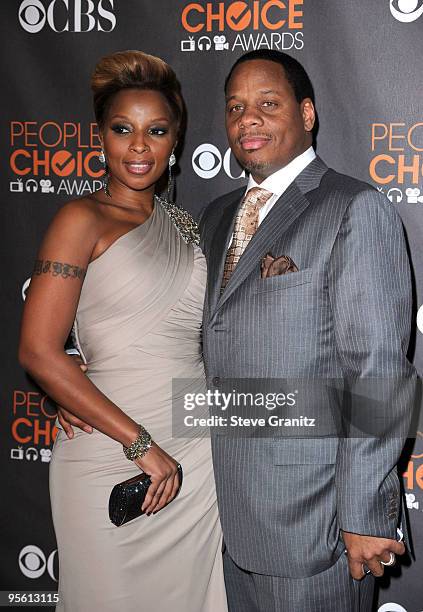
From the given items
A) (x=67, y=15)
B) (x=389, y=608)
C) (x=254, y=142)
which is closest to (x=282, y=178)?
(x=254, y=142)

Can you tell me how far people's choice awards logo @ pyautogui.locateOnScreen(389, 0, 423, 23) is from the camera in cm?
257

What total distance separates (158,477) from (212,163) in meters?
1.34

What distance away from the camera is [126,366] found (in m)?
2.03

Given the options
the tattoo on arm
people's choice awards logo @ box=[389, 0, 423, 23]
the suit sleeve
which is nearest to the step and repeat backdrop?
people's choice awards logo @ box=[389, 0, 423, 23]

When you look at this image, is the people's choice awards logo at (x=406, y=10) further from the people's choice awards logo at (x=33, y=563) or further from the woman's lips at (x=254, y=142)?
the people's choice awards logo at (x=33, y=563)

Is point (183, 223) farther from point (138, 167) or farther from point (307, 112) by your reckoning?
point (307, 112)

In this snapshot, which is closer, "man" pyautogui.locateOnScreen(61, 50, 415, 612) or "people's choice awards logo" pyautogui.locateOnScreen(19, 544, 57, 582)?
"man" pyautogui.locateOnScreen(61, 50, 415, 612)

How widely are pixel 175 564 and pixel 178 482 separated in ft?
0.83

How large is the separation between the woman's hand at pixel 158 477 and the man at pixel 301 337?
141 millimetres

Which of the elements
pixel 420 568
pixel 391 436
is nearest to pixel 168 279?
pixel 391 436

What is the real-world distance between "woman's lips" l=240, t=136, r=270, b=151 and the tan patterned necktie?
0.12 metres

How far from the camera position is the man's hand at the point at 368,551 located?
182 cm

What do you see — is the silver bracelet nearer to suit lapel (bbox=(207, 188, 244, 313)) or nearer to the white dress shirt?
suit lapel (bbox=(207, 188, 244, 313))

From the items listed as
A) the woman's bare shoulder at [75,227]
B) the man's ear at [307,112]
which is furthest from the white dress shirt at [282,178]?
the woman's bare shoulder at [75,227]
